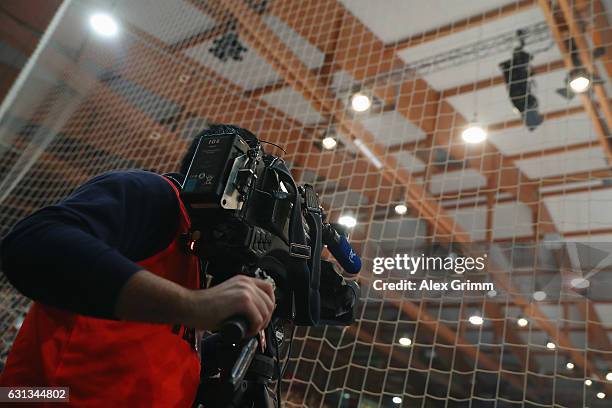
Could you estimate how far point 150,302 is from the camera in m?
0.49

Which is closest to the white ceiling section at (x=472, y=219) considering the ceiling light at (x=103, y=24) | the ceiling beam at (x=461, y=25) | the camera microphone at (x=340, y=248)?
the ceiling beam at (x=461, y=25)

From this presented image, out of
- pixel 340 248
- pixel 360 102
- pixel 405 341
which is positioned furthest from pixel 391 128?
pixel 340 248

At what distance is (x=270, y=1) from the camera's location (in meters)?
3.14

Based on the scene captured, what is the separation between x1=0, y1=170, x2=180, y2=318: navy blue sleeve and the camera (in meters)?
0.49

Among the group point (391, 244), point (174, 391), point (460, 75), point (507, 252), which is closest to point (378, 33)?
point (460, 75)

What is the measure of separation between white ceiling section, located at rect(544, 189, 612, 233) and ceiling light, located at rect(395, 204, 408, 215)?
804 millimetres

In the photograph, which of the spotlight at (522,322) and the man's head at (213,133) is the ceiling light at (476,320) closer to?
the spotlight at (522,322)

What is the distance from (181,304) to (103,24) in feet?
11.3

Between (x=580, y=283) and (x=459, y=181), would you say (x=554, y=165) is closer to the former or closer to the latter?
(x=459, y=181)

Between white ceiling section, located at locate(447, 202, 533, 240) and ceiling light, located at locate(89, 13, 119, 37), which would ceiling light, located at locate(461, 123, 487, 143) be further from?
ceiling light, located at locate(89, 13, 119, 37)

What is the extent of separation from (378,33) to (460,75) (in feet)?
1.97

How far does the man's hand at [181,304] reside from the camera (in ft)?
1.60

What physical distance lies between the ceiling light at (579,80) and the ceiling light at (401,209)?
1.12m

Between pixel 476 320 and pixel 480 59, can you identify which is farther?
pixel 480 59
